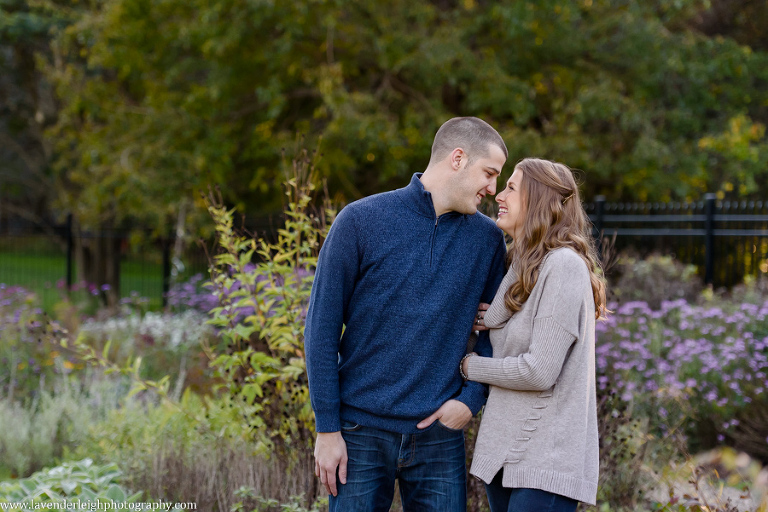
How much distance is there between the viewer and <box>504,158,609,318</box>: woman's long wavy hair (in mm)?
2219

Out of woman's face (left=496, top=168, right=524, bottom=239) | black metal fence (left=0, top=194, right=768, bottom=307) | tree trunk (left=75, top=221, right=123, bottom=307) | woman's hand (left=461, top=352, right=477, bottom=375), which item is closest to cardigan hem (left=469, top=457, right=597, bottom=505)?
woman's hand (left=461, top=352, right=477, bottom=375)

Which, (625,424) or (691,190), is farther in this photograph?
(691,190)

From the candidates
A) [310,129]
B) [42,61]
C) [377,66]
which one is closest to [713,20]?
[377,66]

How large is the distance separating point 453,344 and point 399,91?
31.8 feet

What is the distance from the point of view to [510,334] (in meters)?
2.23

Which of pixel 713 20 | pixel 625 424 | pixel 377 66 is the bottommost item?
pixel 625 424

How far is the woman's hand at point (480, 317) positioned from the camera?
235cm

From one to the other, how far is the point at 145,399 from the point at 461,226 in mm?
4193

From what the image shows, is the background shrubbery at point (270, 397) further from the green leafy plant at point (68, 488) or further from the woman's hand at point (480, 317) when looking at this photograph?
the woman's hand at point (480, 317)

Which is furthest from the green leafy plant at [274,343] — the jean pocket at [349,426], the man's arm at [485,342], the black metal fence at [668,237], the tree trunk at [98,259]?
the tree trunk at [98,259]

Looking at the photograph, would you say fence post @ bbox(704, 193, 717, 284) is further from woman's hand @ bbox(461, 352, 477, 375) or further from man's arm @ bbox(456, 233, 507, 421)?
woman's hand @ bbox(461, 352, 477, 375)

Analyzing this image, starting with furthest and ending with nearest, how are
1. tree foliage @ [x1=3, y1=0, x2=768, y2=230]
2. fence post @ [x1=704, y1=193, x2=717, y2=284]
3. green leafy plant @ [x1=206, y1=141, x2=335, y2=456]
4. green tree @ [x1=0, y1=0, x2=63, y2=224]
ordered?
1. green tree @ [x1=0, y1=0, x2=63, y2=224]
2. tree foliage @ [x1=3, y1=0, x2=768, y2=230]
3. fence post @ [x1=704, y1=193, x2=717, y2=284]
4. green leafy plant @ [x1=206, y1=141, x2=335, y2=456]

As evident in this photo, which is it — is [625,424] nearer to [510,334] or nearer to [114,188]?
[510,334]

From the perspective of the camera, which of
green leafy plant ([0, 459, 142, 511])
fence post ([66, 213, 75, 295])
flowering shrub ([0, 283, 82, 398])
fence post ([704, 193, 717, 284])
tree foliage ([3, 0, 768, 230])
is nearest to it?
green leafy plant ([0, 459, 142, 511])
